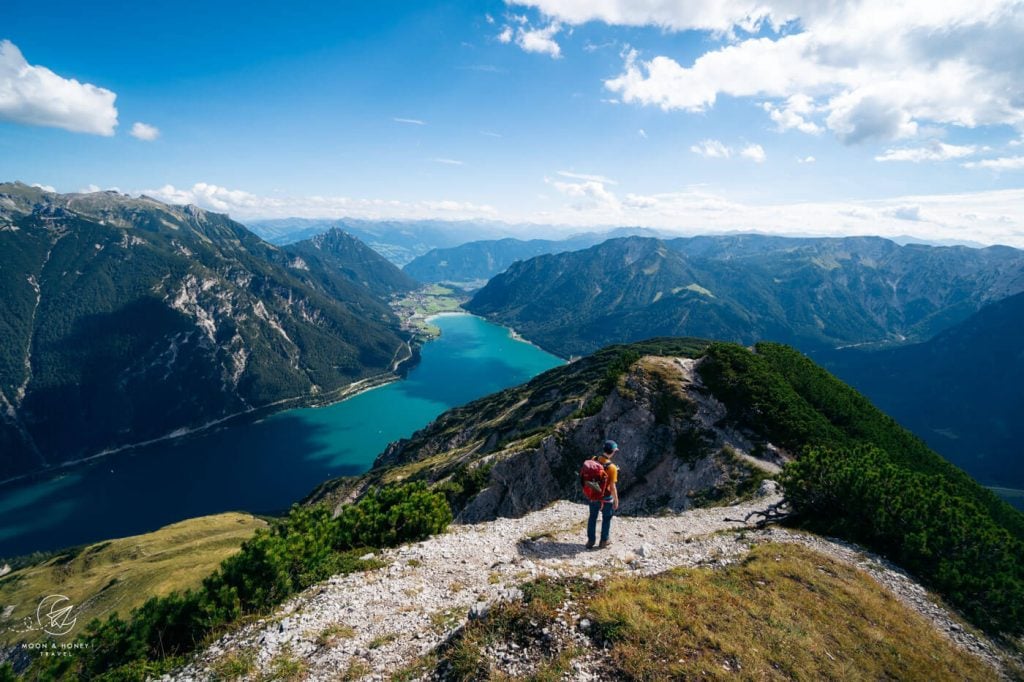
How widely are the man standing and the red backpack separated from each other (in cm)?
10

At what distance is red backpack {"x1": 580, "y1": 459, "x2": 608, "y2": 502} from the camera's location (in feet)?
70.0

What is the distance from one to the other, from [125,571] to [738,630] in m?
127

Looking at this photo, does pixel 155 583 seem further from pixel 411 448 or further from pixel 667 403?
pixel 667 403

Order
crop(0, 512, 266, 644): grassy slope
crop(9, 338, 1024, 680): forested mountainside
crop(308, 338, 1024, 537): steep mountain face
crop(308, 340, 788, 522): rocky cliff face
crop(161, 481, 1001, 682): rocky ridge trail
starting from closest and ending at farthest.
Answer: crop(161, 481, 1001, 682): rocky ridge trail
crop(9, 338, 1024, 680): forested mountainside
crop(308, 340, 788, 522): rocky cliff face
crop(308, 338, 1024, 537): steep mountain face
crop(0, 512, 266, 644): grassy slope

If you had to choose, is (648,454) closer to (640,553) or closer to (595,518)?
(640,553)

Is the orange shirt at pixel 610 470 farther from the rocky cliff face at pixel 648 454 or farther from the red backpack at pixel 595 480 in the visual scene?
the rocky cliff face at pixel 648 454

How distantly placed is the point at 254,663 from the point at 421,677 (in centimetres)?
592

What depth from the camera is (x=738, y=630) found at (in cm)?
1500

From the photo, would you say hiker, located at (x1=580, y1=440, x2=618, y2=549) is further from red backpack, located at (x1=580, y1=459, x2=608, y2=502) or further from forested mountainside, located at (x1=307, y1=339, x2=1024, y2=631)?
forested mountainside, located at (x1=307, y1=339, x2=1024, y2=631)

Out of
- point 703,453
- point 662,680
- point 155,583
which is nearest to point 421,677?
point 662,680

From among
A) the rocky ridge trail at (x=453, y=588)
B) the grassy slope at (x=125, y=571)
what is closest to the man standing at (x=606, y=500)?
the rocky ridge trail at (x=453, y=588)

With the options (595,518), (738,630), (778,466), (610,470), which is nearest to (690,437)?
(778,466)

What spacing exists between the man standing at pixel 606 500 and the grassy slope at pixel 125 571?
83.1 meters

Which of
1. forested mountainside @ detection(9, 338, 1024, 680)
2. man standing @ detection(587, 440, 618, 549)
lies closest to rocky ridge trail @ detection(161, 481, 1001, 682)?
forested mountainside @ detection(9, 338, 1024, 680)
